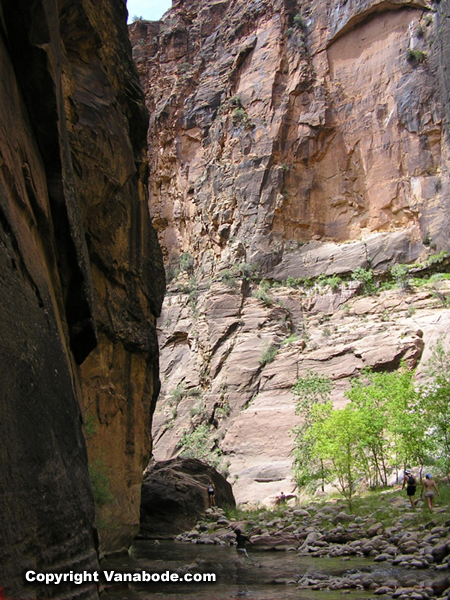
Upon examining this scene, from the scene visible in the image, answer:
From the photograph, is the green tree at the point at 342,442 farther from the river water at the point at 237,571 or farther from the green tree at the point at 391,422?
the river water at the point at 237,571

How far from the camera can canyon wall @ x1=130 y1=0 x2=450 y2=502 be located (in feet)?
129

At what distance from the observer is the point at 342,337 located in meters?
39.4

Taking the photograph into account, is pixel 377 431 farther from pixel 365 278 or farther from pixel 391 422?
pixel 365 278

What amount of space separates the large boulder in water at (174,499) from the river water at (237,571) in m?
5.35

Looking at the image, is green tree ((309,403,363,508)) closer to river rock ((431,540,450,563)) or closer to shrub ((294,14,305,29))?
river rock ((431,540,450,563))

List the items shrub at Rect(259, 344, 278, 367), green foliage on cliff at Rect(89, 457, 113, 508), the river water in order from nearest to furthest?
the river water
green foliage on cliff at Rect(89, 457, 113, 508)
shrub at Rect(259, 344, 278, 367)

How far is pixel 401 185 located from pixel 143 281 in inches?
1354

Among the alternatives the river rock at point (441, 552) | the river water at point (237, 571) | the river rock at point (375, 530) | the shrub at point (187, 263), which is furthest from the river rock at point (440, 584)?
the shrub at point (187, 263)

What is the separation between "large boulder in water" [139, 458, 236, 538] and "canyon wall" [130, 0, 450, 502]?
8509 mm

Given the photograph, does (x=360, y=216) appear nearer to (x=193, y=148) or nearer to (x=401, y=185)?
(x=401, y=185)

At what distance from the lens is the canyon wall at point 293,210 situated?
39469 millimetres

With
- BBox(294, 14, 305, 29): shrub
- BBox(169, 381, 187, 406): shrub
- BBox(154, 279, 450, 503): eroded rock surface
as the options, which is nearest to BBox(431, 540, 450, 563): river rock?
BBox(154, 279, 450, 503): eroded rock surface

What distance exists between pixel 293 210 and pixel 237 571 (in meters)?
41.0

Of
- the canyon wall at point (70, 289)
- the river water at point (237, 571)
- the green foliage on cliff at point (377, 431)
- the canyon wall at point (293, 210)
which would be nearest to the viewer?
the canyon wall at point (70, 289)
